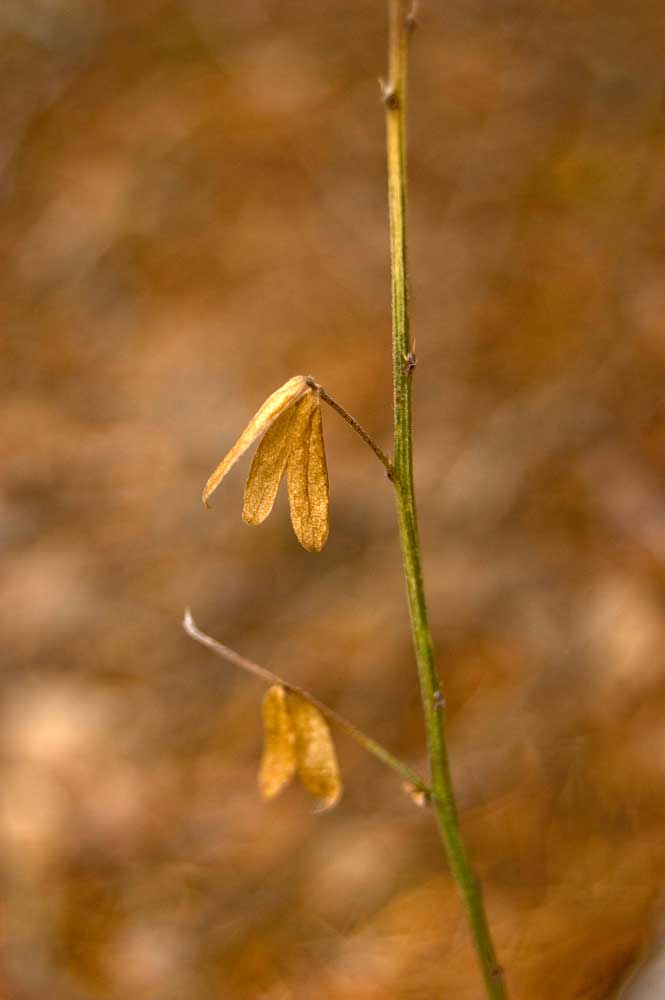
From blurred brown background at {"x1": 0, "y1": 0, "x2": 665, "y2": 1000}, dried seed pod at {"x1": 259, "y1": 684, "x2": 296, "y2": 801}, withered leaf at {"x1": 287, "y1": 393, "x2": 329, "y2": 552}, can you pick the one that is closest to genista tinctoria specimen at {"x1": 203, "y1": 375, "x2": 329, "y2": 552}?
withered leaf at {"x1": 287, "y1": 393, "x2": 329, "y2": 552}

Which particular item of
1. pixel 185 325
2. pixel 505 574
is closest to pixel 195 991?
pixel 505 574

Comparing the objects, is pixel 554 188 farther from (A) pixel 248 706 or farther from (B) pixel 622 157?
A: (A) pixel 248 706

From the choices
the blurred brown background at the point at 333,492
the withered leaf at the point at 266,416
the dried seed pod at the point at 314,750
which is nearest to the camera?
the withered leaf at the point at 266,416

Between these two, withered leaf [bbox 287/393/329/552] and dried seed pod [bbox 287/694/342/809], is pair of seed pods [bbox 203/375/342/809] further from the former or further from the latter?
dried seed pod [bbox 287/694/342/809]

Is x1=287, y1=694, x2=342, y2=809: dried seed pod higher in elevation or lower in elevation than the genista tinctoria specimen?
lower

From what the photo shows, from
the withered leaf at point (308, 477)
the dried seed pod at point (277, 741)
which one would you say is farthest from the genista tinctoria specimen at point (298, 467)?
the dried seed pod at point (277, 741)

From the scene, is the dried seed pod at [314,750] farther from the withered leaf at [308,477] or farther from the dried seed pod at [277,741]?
the withered leaf at [308,477]

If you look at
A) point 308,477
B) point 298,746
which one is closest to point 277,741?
point 298,746
